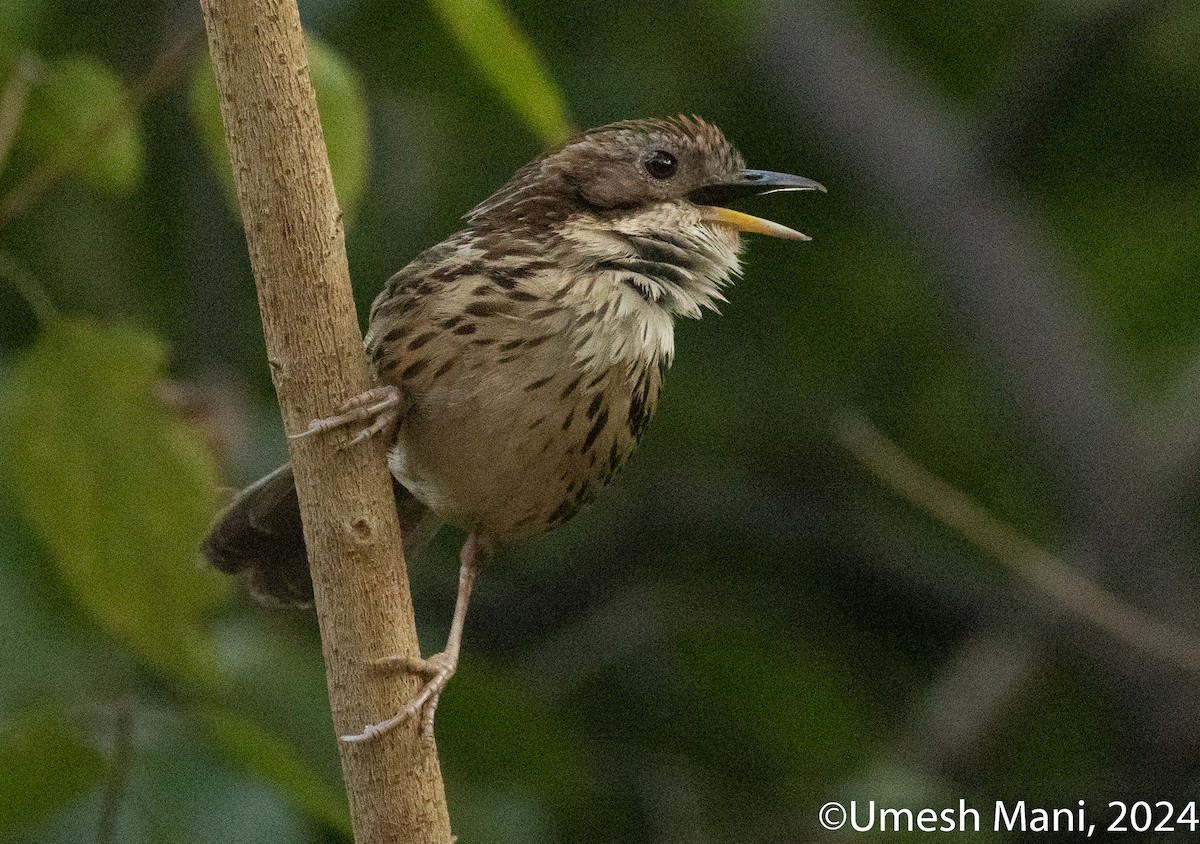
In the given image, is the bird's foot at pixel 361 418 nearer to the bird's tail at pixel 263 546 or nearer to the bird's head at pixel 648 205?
the bird's head at pixel 648 205

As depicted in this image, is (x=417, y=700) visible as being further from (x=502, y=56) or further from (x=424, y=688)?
(x=502, y=56)

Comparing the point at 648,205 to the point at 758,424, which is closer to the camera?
the point at 648,205

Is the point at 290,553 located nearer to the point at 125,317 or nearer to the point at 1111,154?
the point at 125,317

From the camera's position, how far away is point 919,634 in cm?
542

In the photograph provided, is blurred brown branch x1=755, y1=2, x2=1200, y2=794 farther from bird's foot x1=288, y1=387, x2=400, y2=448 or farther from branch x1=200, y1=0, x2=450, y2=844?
branch x1=200, y1=0, x2=450, y2=844

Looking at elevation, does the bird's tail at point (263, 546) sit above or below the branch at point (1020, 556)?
below

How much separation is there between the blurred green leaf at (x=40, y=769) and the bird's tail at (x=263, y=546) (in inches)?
23.3

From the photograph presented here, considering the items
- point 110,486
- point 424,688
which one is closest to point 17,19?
point 110,486

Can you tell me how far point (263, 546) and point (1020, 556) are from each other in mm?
1802

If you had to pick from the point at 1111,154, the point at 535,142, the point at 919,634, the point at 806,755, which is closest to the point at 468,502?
the point at 806,755

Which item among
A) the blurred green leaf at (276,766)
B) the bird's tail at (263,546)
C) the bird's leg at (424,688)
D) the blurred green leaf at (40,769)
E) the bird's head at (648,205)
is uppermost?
the bird's head at (648,205)

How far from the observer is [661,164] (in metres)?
3.44

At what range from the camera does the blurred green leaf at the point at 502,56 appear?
103 inches

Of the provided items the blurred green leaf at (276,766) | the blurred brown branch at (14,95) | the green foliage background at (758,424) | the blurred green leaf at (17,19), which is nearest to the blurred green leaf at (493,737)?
the green foliage background at (758,424)
